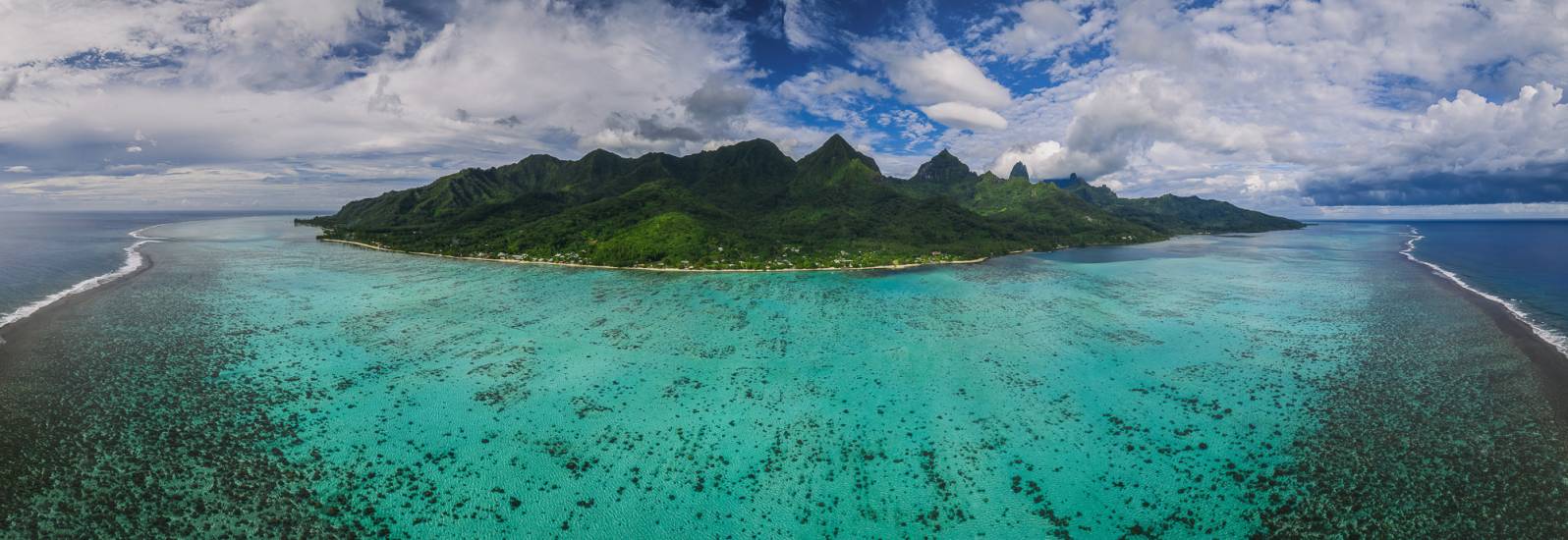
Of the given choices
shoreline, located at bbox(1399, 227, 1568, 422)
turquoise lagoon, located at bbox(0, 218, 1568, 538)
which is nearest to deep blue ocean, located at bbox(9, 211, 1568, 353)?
shoreline, located at bbox(1399, 227, 1568, 422)

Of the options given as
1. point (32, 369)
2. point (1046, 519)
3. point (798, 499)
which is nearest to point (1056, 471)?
point (1046, 519)

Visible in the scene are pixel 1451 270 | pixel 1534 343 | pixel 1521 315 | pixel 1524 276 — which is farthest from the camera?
pixel 1451 270

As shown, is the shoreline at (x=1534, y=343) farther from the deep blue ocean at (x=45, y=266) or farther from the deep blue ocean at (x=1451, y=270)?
the deep blue ocean at (x=45, y=266)

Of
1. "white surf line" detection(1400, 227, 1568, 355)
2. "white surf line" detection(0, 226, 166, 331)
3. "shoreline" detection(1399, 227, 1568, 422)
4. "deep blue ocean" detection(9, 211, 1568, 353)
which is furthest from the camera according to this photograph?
"deep blue ocean" detection(9, 211, 1568, 353)

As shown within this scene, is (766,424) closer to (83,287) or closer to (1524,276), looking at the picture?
(83,287)

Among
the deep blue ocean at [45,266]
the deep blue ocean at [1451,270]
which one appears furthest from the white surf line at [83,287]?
the deep blue ocean at [1451,270]

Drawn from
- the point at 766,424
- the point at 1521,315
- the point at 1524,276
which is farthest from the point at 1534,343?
the point at 1524,276

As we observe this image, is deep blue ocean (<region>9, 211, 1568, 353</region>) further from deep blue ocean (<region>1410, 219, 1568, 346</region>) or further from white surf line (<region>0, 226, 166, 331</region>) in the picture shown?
white surf line (<region>0, 226, 166, 331</region>)

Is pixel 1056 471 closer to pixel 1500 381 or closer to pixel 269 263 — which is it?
pixel 1500 381
